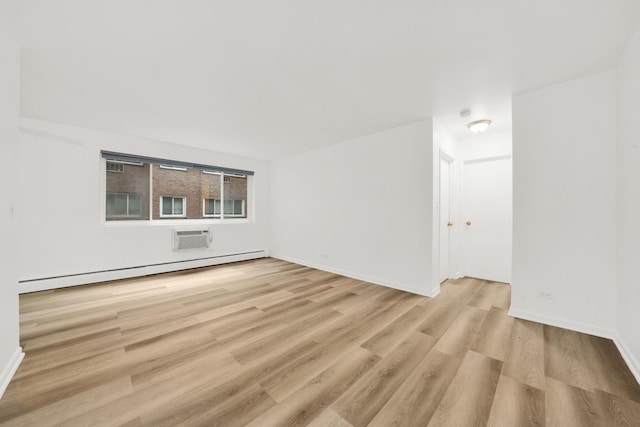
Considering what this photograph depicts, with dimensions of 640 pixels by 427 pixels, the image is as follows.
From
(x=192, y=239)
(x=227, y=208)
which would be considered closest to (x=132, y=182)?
(x=192, y=239)

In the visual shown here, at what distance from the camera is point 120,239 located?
399 centimetres

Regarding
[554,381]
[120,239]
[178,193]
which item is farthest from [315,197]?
[554,381]

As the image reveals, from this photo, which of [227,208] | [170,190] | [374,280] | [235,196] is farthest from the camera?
[235,196]

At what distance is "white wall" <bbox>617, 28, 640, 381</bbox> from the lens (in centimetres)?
173

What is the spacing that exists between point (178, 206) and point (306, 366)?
447 centimetres

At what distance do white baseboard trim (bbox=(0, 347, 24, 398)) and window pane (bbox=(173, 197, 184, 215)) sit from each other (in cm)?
→ 330

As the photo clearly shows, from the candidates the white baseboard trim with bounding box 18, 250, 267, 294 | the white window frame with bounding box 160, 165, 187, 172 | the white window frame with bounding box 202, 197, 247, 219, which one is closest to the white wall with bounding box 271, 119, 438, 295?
the white window frame with bounding box 202, 197, 247, 219

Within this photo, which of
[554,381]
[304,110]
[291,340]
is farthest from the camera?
[304,110]

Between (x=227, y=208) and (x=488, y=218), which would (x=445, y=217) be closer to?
(x=488, y=218)

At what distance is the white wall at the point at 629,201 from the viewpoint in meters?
1.73

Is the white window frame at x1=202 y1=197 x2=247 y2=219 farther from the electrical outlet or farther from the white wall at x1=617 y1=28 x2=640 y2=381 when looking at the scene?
the white wall at x1=617 y1=28 x2=640 y2=381

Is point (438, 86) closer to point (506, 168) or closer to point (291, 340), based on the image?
point (506, 168)

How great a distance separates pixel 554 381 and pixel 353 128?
347 centimetres

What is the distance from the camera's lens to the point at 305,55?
6.53 ft
